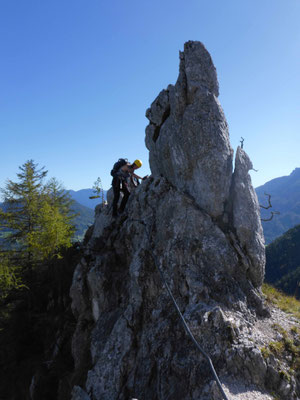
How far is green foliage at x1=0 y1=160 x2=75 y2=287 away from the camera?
2008 cm

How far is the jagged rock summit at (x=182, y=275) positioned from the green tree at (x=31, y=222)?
7.31 meters

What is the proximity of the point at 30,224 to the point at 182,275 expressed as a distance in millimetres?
17966

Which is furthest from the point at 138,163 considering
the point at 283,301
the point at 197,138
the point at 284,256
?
the point at 284,256

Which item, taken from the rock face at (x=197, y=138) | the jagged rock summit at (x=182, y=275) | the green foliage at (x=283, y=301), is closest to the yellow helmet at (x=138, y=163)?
the jagged rock summit at (x=182, y=275)

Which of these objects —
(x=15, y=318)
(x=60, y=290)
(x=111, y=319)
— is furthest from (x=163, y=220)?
(x=15, y=318)

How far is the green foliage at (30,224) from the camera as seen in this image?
65.9ft

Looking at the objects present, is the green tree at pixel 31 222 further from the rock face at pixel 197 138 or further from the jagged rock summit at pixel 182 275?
the rock face at pixel 197 138

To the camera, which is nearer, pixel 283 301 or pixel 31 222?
pixel 283 301

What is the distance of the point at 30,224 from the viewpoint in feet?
71.8

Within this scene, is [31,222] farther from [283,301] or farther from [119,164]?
[283,301]

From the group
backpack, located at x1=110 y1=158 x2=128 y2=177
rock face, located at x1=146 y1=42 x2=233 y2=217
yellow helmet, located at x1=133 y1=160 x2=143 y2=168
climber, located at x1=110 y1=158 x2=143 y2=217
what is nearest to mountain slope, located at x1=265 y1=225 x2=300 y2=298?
climber, located at x1=110 y1=158 x2=143 y2=217

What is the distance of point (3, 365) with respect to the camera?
55.1 ft

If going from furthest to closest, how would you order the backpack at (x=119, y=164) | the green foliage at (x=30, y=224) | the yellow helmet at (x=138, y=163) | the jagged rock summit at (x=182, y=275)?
the green foliage at (x=30, y=224) < the yellow helmet at (x=138, y=163) < the backpack at (x=119, y=164) < the jagged rock summit at (x=182, y=275)

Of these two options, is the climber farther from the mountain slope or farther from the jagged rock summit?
the mountain slope
